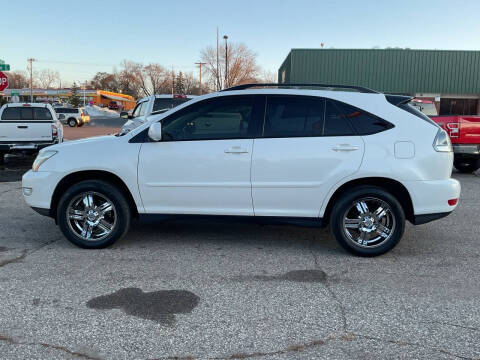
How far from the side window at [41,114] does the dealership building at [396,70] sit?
67.6ft

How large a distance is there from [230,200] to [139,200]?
1.04 meters

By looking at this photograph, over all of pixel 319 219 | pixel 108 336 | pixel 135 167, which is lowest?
pixel 108 336

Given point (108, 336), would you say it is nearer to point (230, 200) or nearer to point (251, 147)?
point (230, 200)

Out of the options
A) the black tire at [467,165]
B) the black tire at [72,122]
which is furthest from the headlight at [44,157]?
the black tire at [72,122]

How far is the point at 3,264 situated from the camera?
4.39m

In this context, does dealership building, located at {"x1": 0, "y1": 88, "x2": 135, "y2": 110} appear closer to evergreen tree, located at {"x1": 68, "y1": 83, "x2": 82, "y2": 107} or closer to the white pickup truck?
evergreen tree, located at {"x1": 68, "y1": 83, "x2": 82, "y2": 107}

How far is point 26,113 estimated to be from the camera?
12.1 meters

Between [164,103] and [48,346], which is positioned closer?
[48,346]

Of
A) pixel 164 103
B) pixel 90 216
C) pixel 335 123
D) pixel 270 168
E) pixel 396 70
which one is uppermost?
pixel 396 70

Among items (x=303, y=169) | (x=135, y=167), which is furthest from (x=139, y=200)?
(x=303, y=169)

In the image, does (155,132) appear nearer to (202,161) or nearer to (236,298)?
(202,161)

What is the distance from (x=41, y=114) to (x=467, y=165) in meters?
12.0

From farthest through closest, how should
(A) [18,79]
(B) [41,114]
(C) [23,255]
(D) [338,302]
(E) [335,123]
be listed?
1. (A) [18,79]
2. (B) [41,114]
3. (C) [23,255]
4. (E) [335,123]
5. (D) [338,302]

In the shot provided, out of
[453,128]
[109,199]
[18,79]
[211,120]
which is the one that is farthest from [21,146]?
[18,79]
